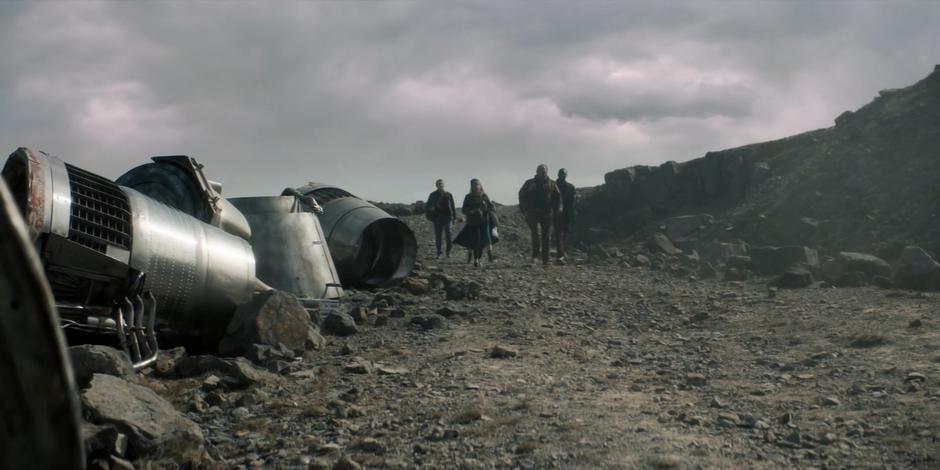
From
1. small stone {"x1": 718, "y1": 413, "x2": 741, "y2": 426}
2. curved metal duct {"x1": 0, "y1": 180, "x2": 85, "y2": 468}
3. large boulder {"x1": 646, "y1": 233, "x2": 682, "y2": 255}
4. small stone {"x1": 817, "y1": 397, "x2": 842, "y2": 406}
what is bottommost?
small stone {"x1": 817, "y1": 397, "x2": 842, "y2": 406}

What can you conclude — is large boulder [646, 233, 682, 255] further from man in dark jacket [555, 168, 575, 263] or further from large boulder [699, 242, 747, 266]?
man in dark jacket [555, 168, 575, 263]

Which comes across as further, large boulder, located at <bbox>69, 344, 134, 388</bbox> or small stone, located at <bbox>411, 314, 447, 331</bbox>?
small stone, located at <bbox>411, 314, 447, 331</bbox>

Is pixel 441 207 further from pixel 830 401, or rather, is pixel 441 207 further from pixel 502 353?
pixel 830 401

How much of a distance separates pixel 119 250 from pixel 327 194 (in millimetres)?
7112

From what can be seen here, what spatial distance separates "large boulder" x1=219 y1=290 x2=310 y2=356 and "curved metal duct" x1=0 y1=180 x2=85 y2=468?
623cm

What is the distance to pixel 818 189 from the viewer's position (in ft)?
71.0

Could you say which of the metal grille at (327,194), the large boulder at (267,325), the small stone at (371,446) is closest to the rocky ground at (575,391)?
the small stone at (371,446)

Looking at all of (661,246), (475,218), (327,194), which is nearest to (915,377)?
(327,194)

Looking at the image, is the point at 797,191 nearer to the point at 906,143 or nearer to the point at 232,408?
the point at 906,143

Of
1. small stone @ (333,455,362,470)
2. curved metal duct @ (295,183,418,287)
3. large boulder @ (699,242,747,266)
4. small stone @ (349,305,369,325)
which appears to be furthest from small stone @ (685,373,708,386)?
large boulder @ (699,242,747,266)

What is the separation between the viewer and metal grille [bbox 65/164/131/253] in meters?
6.07

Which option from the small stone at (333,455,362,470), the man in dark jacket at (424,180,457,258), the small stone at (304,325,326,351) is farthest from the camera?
the man in dark jacket at (424,180,457,258)

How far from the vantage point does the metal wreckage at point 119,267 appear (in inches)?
40.2

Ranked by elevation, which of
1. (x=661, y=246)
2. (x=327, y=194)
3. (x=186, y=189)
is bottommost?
(x=661, y=246)
